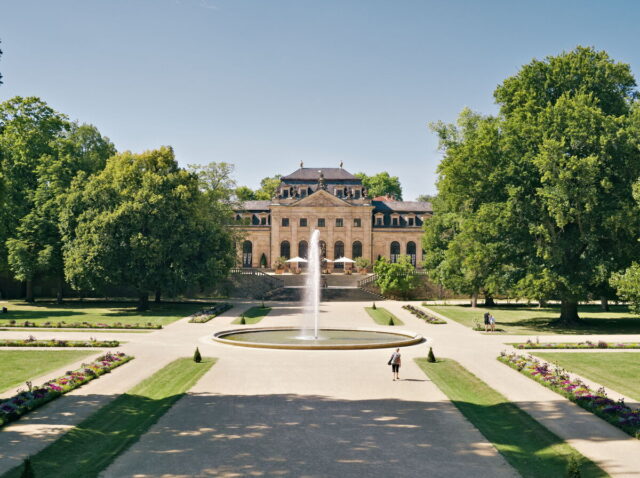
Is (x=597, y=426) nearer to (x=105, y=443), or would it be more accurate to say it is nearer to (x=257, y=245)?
(x=105, y=443)

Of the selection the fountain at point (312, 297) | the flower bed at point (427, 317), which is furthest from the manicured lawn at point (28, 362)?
the flower bed at point (427, 317)

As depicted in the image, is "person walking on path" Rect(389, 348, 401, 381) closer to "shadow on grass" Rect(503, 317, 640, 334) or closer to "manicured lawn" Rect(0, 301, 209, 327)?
"shadow on grass" Rect(503, 317, 640, 334)

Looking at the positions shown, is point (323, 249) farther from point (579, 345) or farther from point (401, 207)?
point (579, 345)

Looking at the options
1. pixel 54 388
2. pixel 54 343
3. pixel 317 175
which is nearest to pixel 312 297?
pixel 54 343

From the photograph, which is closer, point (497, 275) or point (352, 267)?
point (497, 275)

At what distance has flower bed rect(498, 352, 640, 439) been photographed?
1510cm

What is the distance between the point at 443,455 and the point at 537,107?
3121 centimetres

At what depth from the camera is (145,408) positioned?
56.2ft

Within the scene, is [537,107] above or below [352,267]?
above

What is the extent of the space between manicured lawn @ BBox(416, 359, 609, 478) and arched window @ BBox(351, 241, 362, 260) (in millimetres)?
66307

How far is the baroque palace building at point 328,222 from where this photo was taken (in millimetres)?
87688

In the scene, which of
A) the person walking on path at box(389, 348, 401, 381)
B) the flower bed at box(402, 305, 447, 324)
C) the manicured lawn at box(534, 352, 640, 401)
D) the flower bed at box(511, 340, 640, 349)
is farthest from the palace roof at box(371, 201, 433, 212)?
the person walking on path at box(389, 348, 401, 381)

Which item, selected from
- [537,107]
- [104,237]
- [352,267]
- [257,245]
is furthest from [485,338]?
[257,245]

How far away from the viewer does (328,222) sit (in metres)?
87.8
